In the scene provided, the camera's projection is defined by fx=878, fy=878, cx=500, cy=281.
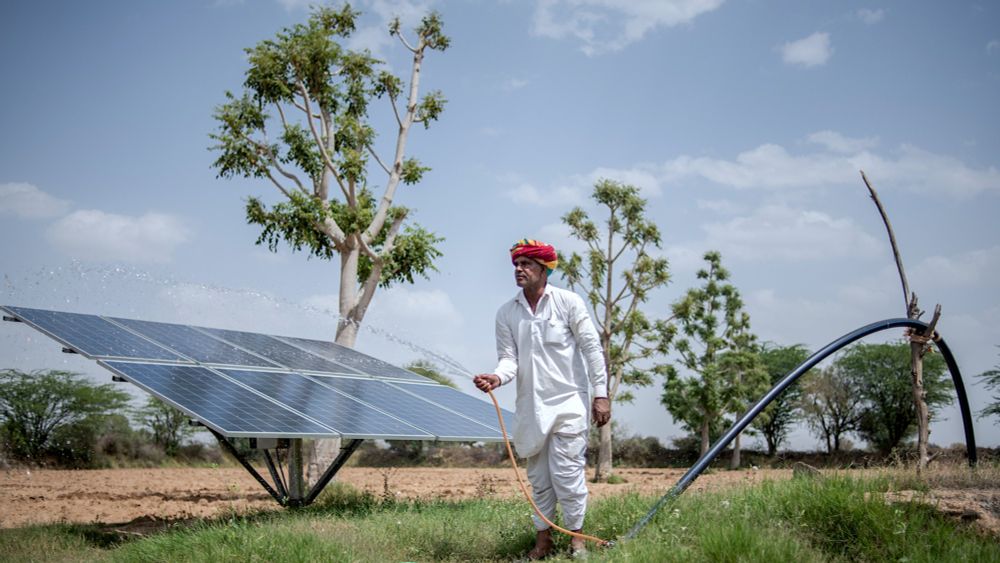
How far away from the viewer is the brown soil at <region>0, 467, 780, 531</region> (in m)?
10.3

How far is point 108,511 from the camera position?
38.3 ft

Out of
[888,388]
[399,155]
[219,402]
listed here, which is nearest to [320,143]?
[399,155]

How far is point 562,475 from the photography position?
5562 mm

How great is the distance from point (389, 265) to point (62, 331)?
9.75 meters

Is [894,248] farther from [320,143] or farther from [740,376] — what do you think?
[740,376]

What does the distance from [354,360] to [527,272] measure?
5928 mm

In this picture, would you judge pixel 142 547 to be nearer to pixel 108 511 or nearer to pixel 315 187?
pixel 108 511

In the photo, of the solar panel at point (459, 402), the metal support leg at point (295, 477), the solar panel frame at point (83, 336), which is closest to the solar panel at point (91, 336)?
the solar panel frame at point (83, 336)

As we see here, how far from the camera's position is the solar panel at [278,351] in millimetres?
9727

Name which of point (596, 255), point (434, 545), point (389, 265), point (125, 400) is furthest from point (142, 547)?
point (125, 400)

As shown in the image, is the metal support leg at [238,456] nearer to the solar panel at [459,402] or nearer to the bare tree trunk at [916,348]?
the solar panel at [459,402]

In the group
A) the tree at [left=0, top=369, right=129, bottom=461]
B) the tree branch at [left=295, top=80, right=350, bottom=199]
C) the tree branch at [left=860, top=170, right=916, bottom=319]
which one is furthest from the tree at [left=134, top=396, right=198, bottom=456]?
the tree branch at [left=860, top=170, right=916, bottom=319]

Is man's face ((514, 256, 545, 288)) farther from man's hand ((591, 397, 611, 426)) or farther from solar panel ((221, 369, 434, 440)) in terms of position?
solar panel ((221, 369, 434, 440))

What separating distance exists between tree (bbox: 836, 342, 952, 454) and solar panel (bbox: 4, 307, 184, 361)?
1062 inches
